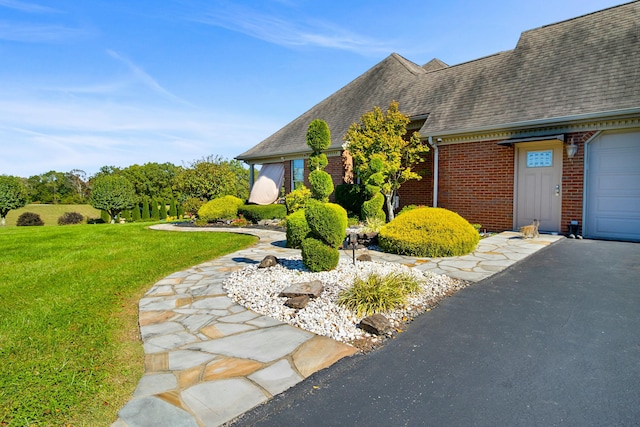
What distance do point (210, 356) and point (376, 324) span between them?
153 centimetres

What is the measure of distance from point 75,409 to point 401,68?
15953 mm

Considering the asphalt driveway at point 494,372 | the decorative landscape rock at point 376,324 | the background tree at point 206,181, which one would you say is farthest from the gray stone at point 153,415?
the background tree at point 206,181

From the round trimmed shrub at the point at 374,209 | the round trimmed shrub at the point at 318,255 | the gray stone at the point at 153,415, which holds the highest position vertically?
the round trimmed shrub at the point at 374,209

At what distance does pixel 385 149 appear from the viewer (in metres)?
10.4

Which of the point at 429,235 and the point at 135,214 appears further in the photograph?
the point at 135,214

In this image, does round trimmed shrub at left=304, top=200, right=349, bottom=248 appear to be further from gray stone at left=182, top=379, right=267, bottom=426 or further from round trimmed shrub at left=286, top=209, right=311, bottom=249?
gray stone at left=182, top=379, right=267, bottom=426

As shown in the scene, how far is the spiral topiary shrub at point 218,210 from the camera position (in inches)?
551

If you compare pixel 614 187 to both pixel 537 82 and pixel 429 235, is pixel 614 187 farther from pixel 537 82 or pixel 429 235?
pixel 429 235

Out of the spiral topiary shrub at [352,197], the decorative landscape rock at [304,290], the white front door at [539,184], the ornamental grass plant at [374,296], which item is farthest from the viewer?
the spiral topiary shrub at [352,197]

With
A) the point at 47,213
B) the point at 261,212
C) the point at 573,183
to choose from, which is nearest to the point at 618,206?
the point at 573,183

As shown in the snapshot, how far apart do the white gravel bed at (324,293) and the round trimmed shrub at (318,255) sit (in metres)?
0.12

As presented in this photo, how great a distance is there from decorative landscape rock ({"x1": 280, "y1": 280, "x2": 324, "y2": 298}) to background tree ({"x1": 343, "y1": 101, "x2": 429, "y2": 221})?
20.2 feet

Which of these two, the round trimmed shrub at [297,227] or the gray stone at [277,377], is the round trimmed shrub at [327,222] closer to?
the round trimmed shrub at [297,227]

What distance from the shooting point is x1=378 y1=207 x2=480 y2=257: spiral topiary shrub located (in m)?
6.50
